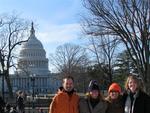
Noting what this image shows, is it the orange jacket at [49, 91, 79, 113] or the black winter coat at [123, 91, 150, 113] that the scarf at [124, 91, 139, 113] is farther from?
the orange jacket at [49, 91, 79, 113]

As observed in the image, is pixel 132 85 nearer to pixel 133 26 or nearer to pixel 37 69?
pixel 133 26

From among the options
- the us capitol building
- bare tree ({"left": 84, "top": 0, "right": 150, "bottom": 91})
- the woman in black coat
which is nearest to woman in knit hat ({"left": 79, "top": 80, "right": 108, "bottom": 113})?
the woman in black coat

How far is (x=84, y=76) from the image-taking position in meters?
80.2

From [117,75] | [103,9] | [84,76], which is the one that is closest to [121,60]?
[117,75]

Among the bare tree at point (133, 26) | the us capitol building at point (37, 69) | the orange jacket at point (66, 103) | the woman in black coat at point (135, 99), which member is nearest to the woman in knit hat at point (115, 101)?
the woman in black coat at point (135, 99)

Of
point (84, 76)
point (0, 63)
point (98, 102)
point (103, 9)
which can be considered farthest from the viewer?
point (84, 76)

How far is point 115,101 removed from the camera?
313 inches

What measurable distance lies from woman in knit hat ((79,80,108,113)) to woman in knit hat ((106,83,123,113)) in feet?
0.66

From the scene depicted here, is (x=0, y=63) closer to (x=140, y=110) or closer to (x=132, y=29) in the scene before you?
(x=132, y=29)

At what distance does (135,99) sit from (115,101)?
403 mm

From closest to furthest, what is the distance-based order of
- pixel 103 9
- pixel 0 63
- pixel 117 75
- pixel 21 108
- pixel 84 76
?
pixel 21 108
pixel 103 9
pixel 0 63
pixel 117 75
pixel 84 76

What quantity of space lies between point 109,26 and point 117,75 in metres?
38.7

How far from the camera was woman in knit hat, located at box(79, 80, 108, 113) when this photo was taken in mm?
7625

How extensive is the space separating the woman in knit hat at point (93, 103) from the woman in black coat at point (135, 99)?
43cm
